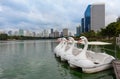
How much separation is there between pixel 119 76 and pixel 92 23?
470ft

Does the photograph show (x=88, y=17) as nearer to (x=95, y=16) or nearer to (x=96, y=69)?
(x=95, y=16)

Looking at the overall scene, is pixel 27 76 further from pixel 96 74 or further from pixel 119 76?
pixel 119 76

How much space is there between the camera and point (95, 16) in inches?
5778

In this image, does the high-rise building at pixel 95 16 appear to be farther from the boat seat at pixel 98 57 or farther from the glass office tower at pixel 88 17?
the boat seat at pixel 98 57

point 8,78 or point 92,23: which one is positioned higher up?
point 92,23

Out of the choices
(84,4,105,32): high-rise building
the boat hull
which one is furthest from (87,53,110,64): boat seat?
(84,4,105,32): high-rise building

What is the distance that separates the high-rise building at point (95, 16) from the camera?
142m

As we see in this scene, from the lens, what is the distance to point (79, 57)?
1644cm

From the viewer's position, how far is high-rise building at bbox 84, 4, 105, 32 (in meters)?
142

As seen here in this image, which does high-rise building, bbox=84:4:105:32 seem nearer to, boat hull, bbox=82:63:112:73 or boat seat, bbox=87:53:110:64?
boat seat, bbox=87:53:110:64

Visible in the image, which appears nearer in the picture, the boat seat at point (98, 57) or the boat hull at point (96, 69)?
the boat hull at point (96, 69)

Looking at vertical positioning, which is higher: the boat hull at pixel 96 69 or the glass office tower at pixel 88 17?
the glass office tower at pixel 88 17

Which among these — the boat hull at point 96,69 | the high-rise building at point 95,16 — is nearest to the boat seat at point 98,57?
the boat hull at point 96,69

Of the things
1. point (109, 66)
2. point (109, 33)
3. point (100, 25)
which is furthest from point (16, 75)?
point (100, 25)
